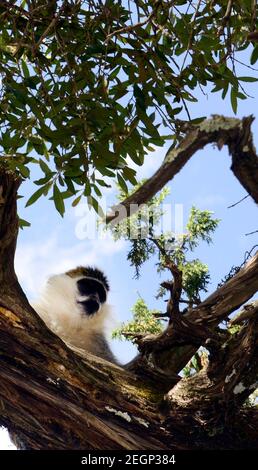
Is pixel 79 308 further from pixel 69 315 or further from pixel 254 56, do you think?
pixel 254 56

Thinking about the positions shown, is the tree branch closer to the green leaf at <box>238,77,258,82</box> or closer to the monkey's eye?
the green leaf at <box>238,77,258,82</box>

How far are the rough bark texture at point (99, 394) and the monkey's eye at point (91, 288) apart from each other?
3.14 meters

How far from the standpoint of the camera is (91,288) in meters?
7.80

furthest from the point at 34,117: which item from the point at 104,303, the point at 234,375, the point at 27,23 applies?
the point at 104,303

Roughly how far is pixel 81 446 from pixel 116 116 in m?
2.15

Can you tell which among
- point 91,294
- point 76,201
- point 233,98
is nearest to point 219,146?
point 233,98

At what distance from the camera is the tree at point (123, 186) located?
4.17 metres

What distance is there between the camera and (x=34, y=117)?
4.98m

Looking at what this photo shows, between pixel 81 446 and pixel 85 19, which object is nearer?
pixel 81 446

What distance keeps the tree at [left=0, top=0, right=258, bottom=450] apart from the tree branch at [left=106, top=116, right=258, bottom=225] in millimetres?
11

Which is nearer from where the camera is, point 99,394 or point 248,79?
point 99,394

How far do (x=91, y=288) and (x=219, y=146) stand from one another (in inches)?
116

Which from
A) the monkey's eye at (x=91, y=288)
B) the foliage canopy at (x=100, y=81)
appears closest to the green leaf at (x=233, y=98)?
the foliage canopy at (x=100, y=81)

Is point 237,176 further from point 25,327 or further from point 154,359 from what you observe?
point 25,327
